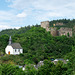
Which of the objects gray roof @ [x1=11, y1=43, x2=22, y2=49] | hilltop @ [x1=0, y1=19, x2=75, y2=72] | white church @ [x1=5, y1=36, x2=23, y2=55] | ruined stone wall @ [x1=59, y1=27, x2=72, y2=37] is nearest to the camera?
hilltop @ [x1=0, y1=19, x2=75, y2=72]

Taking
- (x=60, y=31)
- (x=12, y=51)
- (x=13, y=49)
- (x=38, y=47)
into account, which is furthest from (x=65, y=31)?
(x=12, y=51)

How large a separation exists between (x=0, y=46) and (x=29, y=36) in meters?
8.90

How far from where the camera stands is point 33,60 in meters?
41.8

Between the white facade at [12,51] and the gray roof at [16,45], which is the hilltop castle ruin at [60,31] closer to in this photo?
the gray roof at [16,45]

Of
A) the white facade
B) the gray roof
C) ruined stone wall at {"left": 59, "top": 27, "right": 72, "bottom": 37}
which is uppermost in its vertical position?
ruined stone wall at {"left": 59, "top": 27, "right": 72, "bottom": 37}

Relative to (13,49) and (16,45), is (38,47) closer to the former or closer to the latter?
(16,45)

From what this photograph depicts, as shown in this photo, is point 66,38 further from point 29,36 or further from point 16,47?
point 16,47

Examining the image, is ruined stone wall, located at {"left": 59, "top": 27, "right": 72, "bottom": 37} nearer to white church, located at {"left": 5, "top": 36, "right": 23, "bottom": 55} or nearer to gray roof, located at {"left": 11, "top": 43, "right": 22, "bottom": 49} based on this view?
gray roof, located at {"left": 11, "top": 43, "right": 22, "bottom": 49}

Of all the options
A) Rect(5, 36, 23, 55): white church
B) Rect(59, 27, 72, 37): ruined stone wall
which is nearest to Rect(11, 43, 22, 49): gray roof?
Rect(5, 36, 23, 55): white church

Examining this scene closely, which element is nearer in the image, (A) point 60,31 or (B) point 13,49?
(B) point 13,49

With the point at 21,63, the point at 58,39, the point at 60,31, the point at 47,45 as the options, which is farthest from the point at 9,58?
the point at 60,31

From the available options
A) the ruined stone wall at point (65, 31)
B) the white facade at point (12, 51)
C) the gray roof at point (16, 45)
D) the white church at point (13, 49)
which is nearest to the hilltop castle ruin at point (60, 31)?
the ruined stone wall at point (65, 31)

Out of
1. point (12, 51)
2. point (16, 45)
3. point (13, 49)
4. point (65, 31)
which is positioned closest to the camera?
point (13, 49)

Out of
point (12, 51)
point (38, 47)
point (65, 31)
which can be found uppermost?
point (65, 31)
